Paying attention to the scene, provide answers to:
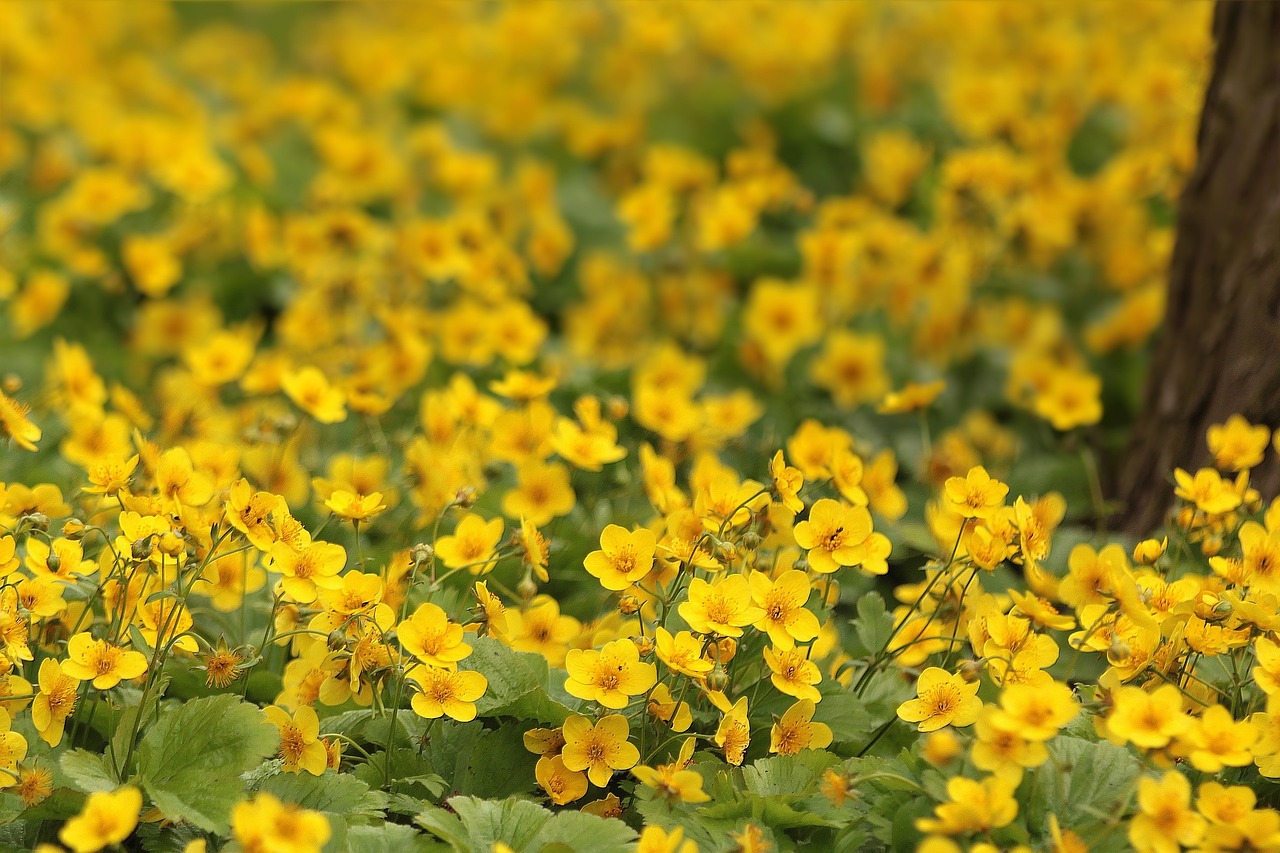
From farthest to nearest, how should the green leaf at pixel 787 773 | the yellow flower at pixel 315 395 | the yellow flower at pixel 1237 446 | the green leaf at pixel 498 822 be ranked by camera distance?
the yellow flower at pixel 315 395 < the yellow flower at pixel 1237 446 < the green leaf at pixel 787 773 < the green leaf at pixel 498 822

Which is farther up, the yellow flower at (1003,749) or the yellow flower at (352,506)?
the yellow flower at (1003,749)

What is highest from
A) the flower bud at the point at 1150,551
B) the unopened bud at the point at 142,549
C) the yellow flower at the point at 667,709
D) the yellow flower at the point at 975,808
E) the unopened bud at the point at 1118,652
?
the unopened bud at the point at 1118,652

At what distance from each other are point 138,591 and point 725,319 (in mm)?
2244

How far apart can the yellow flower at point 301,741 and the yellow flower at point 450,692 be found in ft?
0.48

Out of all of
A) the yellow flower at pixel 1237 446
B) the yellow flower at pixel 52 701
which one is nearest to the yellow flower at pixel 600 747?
the yellow flower at pixel 52 701

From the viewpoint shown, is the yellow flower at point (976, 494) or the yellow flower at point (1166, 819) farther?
the yellow flower at point (976, 494)

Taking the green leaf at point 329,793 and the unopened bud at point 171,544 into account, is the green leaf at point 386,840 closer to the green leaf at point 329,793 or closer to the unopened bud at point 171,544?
the green leaf at point 329,793

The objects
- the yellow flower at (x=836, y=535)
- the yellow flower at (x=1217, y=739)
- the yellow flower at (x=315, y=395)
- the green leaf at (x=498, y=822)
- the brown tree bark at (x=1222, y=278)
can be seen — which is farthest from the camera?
the brown tree bark at (x=1222, y=278)

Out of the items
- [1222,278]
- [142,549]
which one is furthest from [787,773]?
[1222,278]

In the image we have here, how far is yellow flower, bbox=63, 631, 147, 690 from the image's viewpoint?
184 cm

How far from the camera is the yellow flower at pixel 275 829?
1.58m

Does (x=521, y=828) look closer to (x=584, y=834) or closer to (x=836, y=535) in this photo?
(x=584, y=834)

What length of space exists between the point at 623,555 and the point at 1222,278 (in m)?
1.67

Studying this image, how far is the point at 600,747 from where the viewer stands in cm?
193
